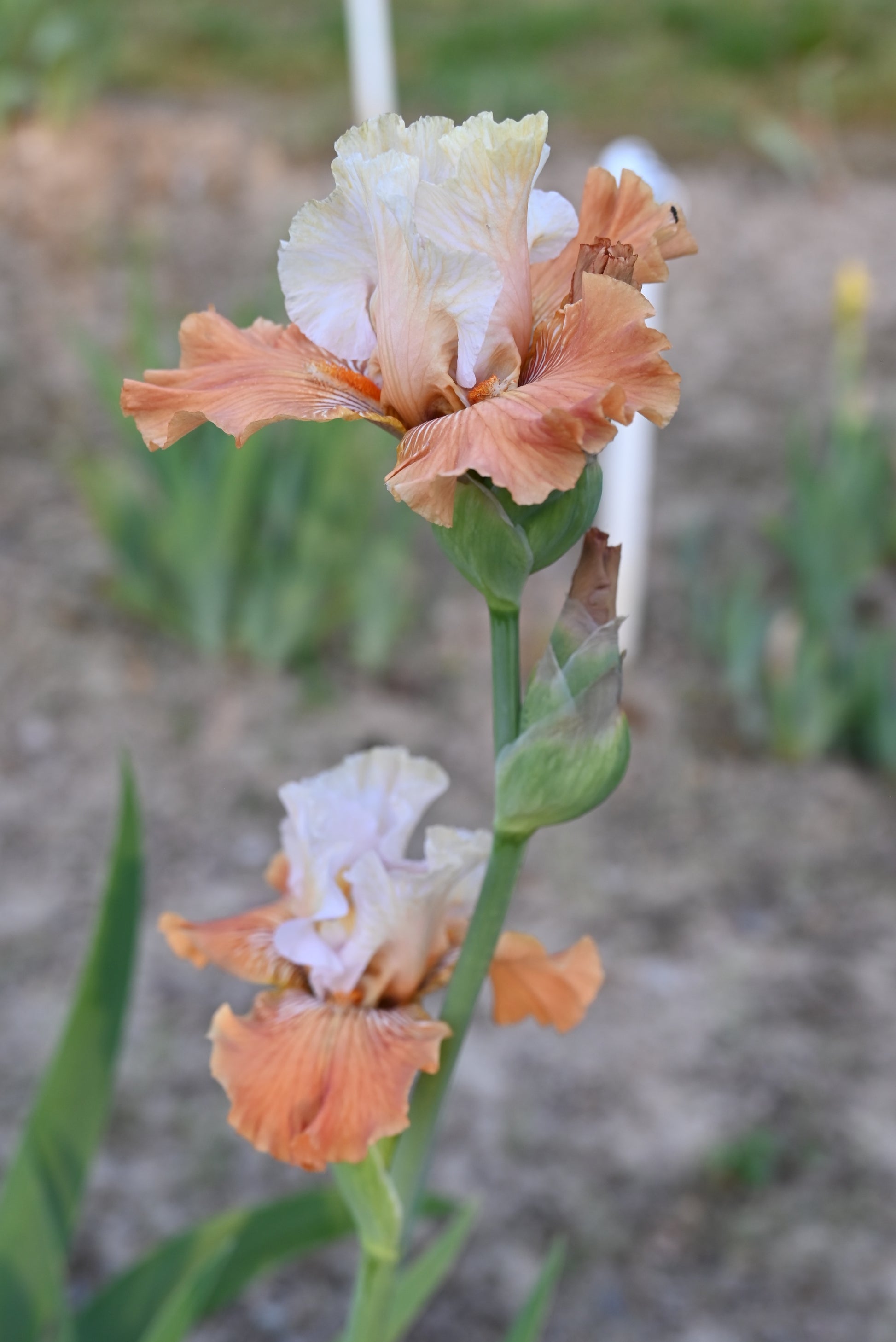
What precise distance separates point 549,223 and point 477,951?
0.34m

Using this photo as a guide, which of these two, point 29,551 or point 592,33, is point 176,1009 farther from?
A: point 592,33

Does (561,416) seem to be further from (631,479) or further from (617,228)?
(631,479)

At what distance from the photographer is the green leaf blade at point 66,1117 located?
31.5 inches

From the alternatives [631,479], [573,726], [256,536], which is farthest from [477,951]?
[256,536]

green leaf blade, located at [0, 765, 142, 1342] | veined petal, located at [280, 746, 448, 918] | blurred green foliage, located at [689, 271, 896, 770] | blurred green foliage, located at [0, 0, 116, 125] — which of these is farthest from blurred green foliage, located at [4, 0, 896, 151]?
veined petal, located at [280, 746, 448, 918]

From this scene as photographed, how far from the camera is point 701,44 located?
15.2 feet

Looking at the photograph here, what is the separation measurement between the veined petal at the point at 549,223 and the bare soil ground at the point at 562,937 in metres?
1.17

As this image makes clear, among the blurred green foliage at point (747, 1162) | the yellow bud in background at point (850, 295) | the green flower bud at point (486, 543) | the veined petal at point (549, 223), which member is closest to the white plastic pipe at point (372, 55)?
the yellow bud in background at point (850, 295)

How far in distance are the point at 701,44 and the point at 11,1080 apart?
14.7ft

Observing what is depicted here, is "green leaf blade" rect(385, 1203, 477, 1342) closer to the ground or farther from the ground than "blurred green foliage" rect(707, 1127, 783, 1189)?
farther from the ground

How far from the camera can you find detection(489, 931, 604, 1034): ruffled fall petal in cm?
64

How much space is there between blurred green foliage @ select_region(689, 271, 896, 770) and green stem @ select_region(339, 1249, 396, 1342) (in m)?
1.44

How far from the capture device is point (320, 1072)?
56 cm

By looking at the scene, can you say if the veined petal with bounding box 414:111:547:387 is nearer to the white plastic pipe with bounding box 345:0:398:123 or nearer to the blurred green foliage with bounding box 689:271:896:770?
the blurred green foliage with bounding box 689:271:896:770
